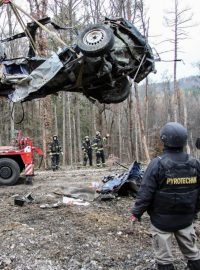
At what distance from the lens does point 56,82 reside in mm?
8672

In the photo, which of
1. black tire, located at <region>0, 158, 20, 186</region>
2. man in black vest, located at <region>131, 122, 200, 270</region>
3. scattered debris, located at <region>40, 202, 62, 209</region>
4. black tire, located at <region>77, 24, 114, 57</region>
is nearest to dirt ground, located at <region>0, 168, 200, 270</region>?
scattered debris, located at <region>40, 202, 62, 209</region>

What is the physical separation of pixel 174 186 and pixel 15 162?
1035 centimetres

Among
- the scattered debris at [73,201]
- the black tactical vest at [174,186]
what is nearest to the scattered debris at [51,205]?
the scattered debris at [73,201]

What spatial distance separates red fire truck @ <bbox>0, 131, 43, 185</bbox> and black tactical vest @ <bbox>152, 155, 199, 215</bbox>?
10062 mm

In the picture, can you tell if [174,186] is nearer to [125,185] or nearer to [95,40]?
[95,40]

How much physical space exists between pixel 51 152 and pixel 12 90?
12.0 m

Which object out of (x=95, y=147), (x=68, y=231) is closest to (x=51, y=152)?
(x=95, y=147)

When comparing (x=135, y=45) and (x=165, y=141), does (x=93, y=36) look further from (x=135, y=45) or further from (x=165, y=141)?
(x=165, y=141)

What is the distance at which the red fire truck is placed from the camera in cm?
1408

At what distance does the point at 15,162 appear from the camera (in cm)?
1416

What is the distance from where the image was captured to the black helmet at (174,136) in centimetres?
453

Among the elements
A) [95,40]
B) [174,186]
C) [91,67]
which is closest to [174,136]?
[174,186]

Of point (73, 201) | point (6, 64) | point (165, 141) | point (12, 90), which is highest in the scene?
point (6, 64)

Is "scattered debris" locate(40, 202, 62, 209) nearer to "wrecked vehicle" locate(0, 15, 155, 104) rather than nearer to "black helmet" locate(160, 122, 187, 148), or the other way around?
"wrecked vehicle" locate(0, 15, 155, 104)
